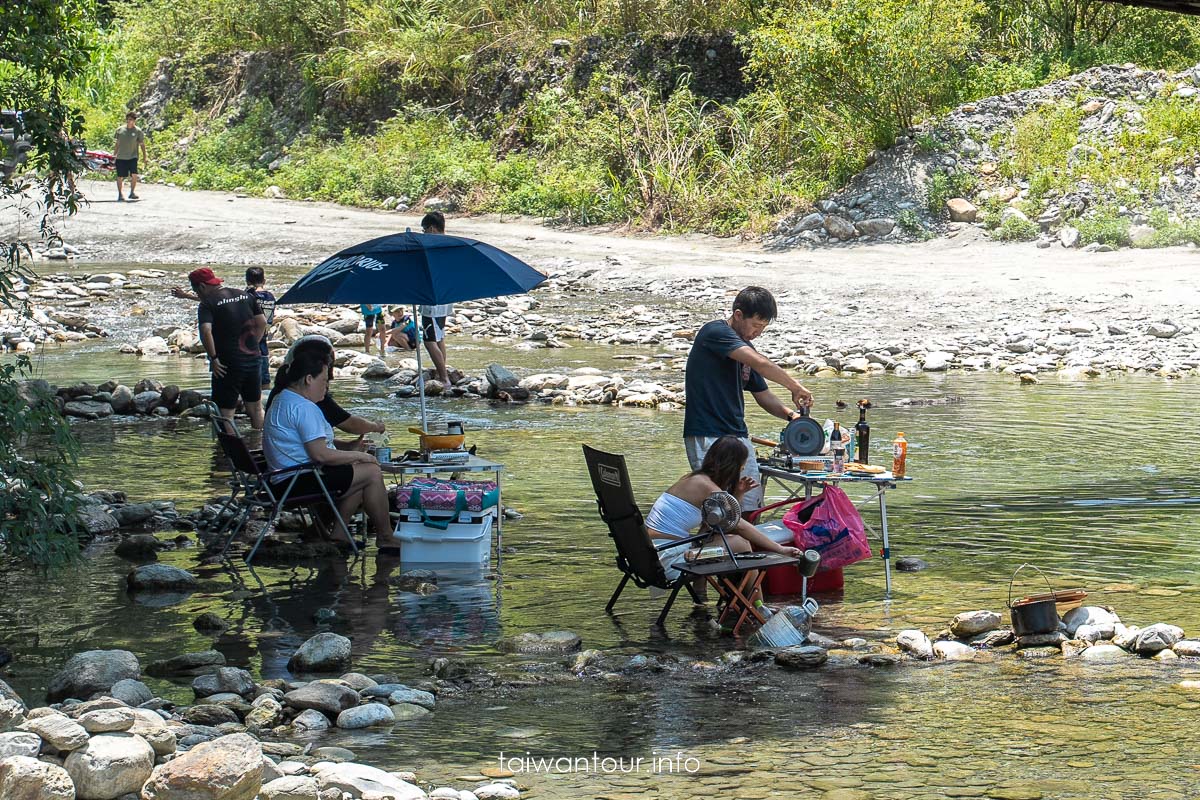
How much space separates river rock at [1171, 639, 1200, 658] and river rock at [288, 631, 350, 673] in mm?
4163

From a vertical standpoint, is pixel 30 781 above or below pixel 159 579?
above

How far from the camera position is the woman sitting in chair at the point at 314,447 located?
9.43 metres

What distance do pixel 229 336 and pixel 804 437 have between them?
657cm

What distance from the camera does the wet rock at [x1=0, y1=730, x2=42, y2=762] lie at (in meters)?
5.15

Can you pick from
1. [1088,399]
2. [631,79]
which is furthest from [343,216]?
[1088,399]

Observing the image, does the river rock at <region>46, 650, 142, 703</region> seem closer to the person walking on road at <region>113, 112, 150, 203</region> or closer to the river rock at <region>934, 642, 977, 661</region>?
the river rock at <region>934, 642, 977, 661</region>

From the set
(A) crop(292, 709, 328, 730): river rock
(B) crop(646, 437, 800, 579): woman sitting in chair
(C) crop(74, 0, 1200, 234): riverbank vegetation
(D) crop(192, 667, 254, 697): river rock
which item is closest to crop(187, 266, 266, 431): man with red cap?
(B) crop(646, 437, 800, 579): woman sitting in chair

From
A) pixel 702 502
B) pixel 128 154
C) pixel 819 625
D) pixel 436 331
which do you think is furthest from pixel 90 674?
pixel 128 154

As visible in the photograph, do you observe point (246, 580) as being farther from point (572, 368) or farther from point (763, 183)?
point (763, 183)

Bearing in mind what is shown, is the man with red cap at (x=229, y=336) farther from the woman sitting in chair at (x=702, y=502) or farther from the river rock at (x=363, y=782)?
the river rock at (x=363, y=782)

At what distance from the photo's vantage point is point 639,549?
7.70m

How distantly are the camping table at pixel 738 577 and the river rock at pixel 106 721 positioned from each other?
3.12 metres

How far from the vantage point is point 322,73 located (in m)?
39.6

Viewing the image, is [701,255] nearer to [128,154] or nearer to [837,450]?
[128,154]
